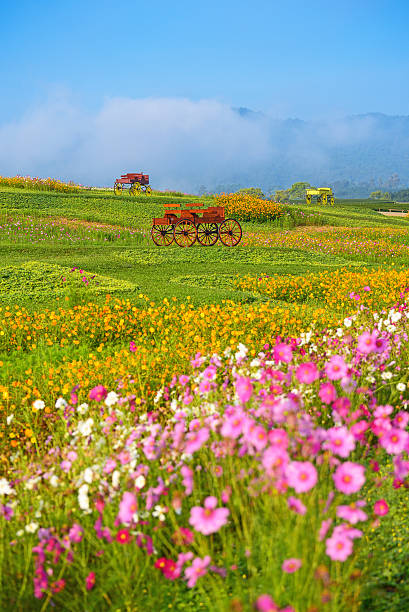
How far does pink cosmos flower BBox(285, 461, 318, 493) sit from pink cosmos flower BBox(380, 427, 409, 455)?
46 cm

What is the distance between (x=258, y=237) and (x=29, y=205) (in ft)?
36.1

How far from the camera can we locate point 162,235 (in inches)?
609

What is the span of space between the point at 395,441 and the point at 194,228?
13.7 m

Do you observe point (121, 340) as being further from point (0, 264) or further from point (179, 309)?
point (0, 264)

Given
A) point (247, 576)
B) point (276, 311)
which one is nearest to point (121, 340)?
point (276, 311)

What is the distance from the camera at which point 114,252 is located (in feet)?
45.8

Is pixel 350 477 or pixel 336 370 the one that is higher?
pixel 336 370

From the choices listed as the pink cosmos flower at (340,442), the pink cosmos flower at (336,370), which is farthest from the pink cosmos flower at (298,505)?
the pink cosmos flower at (336,370)

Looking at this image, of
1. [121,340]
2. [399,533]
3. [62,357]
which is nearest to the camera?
[399,533]

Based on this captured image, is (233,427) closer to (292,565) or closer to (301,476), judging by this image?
(301,476)

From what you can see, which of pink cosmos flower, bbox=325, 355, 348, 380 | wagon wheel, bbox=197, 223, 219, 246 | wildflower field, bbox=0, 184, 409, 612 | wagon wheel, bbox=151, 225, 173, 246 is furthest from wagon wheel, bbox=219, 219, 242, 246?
pink cosmos flower, bbox=325, 355, 348, 380

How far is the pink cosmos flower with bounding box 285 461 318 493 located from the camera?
1.60m

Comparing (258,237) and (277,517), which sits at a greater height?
(258,237)

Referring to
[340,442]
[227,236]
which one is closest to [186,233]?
[227,236]
